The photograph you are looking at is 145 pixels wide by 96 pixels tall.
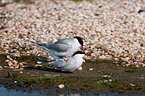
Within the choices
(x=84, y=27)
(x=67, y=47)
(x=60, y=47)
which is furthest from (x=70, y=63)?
(x=84, y=27)

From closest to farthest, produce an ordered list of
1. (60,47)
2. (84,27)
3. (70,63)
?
1. (70,63)
2. (60,47)
3. (84,27)

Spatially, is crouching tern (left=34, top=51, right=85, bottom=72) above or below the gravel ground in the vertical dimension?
below

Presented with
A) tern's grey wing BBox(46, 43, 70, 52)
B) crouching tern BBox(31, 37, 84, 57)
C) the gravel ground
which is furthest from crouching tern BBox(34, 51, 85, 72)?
the gravel ground

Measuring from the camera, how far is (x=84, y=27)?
58.9 ft

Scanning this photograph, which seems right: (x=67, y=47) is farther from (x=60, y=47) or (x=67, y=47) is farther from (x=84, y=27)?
(x=84, y=27)

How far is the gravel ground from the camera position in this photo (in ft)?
49.5

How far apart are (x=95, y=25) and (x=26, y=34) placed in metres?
4.38

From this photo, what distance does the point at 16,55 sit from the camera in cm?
1423

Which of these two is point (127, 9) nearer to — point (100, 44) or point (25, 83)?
point (100, 44)

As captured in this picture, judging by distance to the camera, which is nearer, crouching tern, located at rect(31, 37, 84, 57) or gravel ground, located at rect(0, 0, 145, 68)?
crouching tern, located at rect(31, 37, 84, 57)

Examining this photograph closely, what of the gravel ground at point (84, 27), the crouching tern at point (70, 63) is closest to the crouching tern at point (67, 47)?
the crouching tern at point (70, 63)

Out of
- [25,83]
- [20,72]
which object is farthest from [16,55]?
[25,83]

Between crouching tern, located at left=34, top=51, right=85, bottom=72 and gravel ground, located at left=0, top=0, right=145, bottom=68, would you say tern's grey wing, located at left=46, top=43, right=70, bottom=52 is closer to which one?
crouching tern, located at left=34, top=51, right=85, bottom=72

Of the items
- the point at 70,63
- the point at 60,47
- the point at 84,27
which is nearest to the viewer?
the point at 70,63
